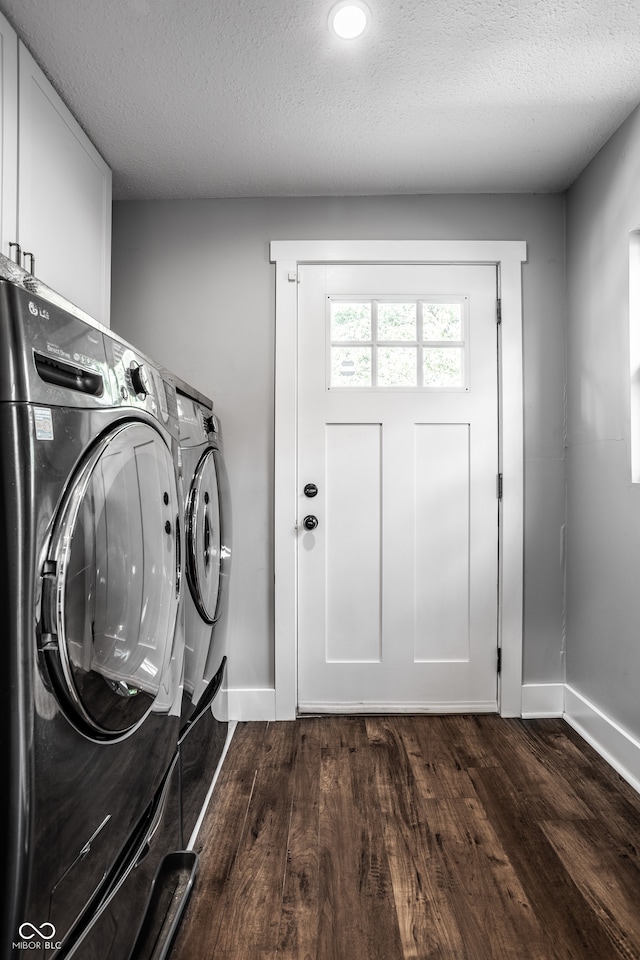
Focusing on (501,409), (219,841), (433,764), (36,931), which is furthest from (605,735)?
(36,931)

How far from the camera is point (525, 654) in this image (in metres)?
2.58

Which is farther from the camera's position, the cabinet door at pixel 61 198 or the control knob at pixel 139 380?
the cabinet door at pixel 61 198

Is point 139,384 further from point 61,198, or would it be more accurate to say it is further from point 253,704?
point 253,704

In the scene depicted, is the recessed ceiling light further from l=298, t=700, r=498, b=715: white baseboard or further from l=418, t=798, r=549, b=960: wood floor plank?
l=298, t=700, r=498, b=715: white baseboard

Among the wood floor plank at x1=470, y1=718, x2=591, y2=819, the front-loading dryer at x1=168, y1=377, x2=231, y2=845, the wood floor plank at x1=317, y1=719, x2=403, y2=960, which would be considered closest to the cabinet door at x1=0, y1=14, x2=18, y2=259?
the front-loading dryer at x1=168, y1=377, x2=231, y2=845

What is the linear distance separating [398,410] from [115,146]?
4.95 ft

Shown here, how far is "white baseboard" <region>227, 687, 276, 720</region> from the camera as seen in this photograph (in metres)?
2.54

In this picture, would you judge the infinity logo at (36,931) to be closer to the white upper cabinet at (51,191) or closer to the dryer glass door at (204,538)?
the dryer glass door at (204,538)

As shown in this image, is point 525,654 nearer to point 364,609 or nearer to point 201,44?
point 364,609

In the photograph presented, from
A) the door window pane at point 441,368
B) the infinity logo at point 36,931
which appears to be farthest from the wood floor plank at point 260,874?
the door window pane at point 441,368

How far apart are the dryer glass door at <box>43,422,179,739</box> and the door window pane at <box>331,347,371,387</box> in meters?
1.42

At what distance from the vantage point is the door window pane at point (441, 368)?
8.50ft

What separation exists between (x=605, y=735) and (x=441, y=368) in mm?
1601

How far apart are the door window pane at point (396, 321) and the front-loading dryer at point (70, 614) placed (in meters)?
1.65
